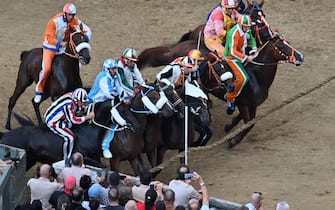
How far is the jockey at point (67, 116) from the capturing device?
46.9 ft

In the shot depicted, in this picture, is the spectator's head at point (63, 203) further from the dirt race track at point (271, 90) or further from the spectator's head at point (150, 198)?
the dirt race track at point (271, 90)

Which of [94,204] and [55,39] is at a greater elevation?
[55,39]

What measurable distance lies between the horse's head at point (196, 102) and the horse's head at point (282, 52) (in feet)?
6.48

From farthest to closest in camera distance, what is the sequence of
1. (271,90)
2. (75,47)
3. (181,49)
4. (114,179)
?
(271,90)
(181,49)
(75,47)
(114,179)

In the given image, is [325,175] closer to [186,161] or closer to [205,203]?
[186,161]

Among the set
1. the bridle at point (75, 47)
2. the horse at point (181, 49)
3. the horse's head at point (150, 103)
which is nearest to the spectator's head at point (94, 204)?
the horse's head at point (150, 103)

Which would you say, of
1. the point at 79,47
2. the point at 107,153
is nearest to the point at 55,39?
the point at 79,47

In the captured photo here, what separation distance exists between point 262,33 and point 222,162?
2.20 metres

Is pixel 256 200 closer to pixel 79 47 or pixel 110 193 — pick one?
pixel 110 193

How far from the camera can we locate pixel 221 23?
53.8ft

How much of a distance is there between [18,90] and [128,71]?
8.56 feet

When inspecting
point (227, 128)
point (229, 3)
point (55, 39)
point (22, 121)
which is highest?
point (229, 3)

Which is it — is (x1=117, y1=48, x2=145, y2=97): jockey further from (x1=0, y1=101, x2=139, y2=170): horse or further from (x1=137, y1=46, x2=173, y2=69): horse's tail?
(x1=137, y1=46, x2=173, y2=69): horse's tail

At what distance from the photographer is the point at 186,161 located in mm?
14516
